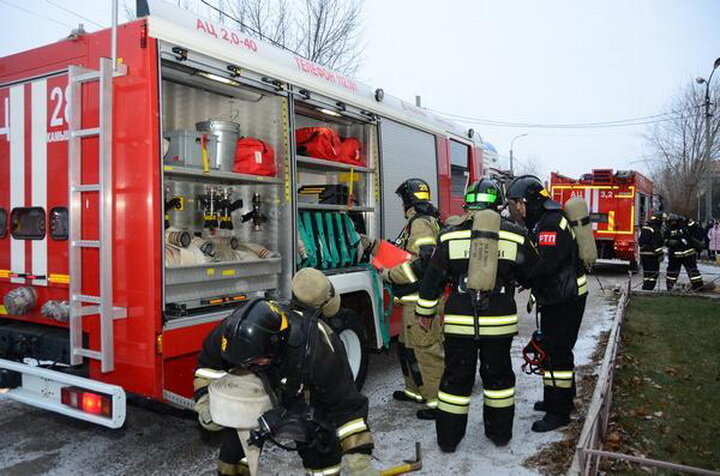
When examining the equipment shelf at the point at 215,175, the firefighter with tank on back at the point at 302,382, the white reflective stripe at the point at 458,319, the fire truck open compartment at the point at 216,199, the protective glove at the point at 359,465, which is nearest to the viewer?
the firefighter with tank on back at the point at 302,382

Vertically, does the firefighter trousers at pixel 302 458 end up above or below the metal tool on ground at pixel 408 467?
above

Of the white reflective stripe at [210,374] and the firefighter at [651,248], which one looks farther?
the firefighter at [651,248]

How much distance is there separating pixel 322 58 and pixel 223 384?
15029 millimetres

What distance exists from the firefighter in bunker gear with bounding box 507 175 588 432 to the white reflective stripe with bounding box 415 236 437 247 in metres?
0.79

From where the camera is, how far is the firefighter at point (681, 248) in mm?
11227

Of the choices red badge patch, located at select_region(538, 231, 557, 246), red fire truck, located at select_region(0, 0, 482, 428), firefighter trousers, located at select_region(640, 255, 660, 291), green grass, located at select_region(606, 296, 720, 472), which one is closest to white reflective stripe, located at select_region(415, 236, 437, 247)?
red fire truck, located at select_region(0, 0, 482, 428)

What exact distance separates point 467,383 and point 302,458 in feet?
5.62

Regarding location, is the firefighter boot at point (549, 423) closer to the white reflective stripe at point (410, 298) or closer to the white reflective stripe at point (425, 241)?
the white reflective stripe at point (410, 298)

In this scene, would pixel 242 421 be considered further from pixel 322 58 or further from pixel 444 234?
pixel 322 58

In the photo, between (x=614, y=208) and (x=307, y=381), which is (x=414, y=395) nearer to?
(x=307, y=381)

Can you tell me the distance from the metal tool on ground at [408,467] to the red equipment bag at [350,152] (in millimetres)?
2624

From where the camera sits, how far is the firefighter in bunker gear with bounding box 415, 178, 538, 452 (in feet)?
12.8

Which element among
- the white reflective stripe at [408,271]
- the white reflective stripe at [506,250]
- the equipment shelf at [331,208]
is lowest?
the white reflective stripe at [408,271]

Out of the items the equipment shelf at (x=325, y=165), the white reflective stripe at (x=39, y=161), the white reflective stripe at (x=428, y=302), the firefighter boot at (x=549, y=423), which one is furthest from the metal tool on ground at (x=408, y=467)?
the white reflective stripe at (x=39, y=161)
